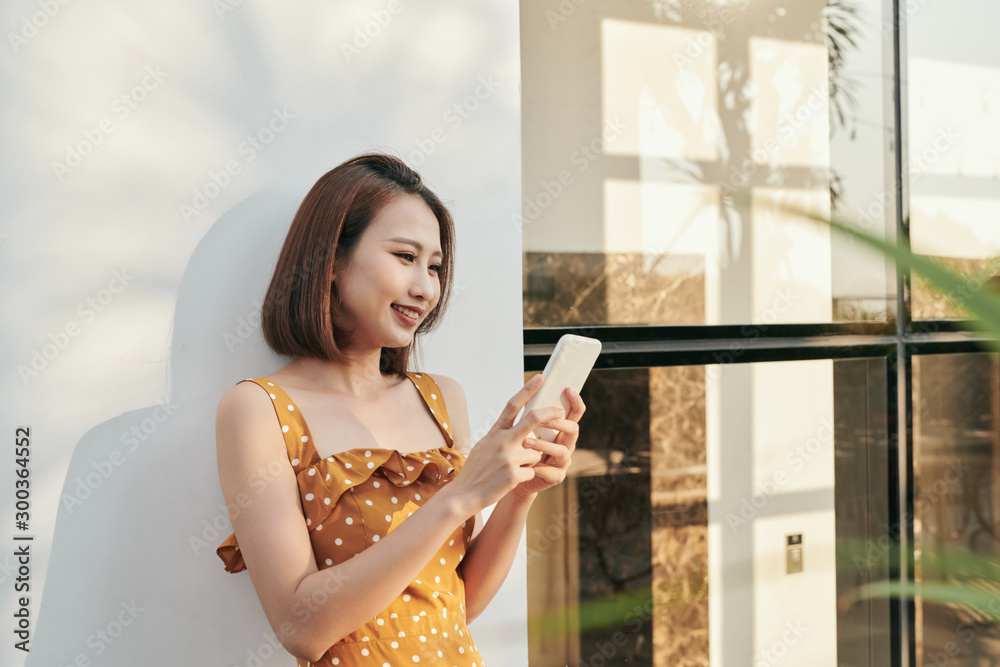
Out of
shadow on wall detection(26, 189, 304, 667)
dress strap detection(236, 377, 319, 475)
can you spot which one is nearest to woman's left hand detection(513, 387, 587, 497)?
dress strap detection(236, 377, 319, 475)

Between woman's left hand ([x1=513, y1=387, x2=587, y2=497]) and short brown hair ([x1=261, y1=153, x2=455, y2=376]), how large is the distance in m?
0.39

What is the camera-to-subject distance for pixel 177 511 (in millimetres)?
1366

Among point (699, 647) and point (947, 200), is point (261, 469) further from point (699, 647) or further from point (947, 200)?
point (947, 200)

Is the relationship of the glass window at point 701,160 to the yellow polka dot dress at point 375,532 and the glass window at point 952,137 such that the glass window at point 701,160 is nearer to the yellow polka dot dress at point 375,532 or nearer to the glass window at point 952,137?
the glass window at point 952,137

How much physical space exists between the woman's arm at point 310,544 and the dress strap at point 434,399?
324mm

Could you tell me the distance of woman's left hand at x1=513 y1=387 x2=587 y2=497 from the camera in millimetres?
1146

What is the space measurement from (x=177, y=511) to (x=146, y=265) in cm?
44

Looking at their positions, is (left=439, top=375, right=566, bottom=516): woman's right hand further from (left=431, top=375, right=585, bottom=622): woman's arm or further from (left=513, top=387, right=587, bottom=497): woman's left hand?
(left=431, top=375, right=585, bottom=622): woman's arm

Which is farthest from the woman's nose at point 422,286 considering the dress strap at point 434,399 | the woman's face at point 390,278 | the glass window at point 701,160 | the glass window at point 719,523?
the glass window at point 719,523

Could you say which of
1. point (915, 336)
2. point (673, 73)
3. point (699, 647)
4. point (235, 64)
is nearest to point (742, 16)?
point (673, 73)

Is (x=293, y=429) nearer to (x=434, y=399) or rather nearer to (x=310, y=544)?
(x=310, y=544)

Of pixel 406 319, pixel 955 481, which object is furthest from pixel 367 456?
pixel 955 481

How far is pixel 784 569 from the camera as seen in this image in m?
2.21

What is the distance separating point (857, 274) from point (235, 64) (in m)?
1.83
